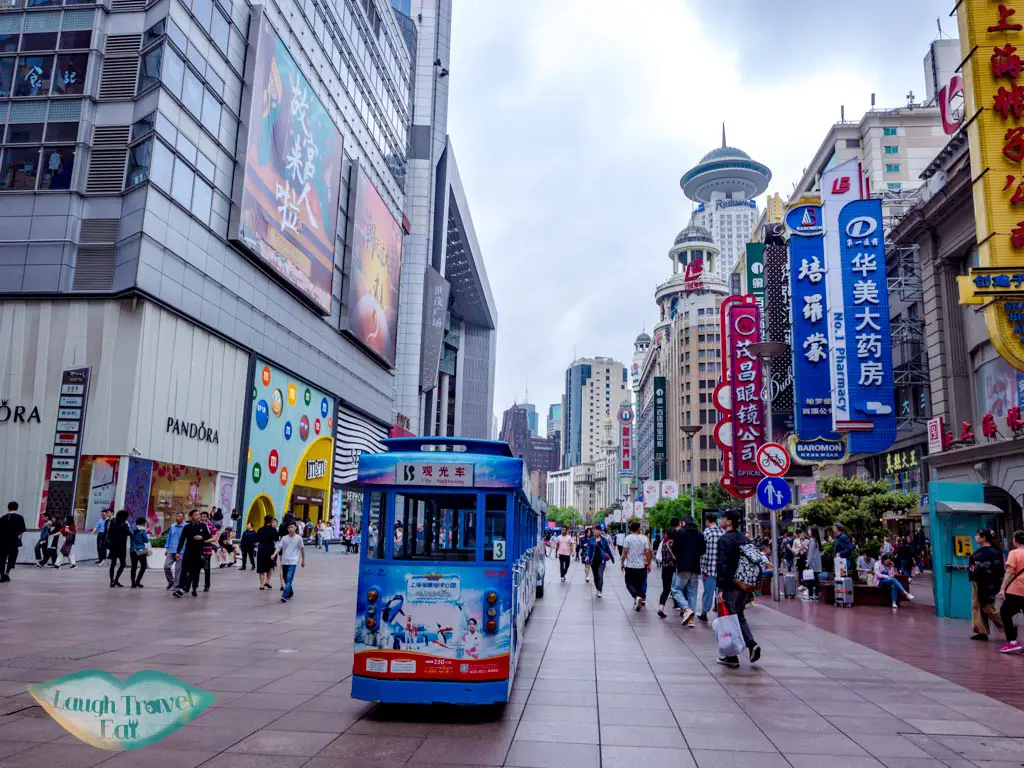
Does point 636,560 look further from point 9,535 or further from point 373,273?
point 373,273

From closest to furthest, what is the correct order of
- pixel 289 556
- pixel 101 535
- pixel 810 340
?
pixel 289 556, pixel 101 535, pixel 810 340

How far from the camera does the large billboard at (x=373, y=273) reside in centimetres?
4922

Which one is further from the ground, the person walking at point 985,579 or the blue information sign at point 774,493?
the blue information sign at point 774,493

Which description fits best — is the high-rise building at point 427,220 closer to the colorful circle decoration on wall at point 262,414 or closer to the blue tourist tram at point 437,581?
the colorful circle decoration on wall at point 262,414

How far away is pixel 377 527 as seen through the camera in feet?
26.0

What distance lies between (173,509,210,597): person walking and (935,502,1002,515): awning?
15.8 metres

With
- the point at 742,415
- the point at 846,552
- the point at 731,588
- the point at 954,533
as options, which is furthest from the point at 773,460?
the point at 742,415

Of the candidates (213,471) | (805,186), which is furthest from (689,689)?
(805,186)

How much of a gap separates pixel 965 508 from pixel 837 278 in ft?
60.3

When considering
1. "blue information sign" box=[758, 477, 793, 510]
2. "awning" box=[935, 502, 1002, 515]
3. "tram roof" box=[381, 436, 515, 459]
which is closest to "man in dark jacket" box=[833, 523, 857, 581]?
"blue information sign" box=[758, 477, 793, 510]

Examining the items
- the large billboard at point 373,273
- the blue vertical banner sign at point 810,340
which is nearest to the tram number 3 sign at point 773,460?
the blue vertical banner sign at point 810,340

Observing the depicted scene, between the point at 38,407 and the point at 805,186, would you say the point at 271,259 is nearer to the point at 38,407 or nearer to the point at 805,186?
the point at 38,407

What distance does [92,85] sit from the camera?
29.3 meters

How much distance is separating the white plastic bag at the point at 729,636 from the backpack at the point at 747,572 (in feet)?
1.54
